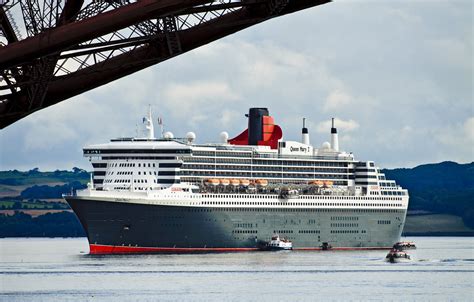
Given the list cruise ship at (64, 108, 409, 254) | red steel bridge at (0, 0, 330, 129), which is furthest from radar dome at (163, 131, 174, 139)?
red steel bridge at (0, 0, 330, 129)

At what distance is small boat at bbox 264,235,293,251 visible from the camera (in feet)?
401

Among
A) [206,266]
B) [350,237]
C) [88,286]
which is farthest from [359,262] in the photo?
[88,286]

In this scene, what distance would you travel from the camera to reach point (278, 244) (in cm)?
12338

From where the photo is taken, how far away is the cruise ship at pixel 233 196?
383 ft

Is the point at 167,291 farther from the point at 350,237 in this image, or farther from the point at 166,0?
the point at 350,237

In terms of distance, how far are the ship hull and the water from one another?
4.00 metres

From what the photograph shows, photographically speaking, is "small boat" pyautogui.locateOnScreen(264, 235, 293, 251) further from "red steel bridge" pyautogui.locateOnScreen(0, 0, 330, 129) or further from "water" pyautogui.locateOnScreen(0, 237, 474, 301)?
"red steel bridge" pyautogui.locateOnScreen(0, 0, 330, 129)

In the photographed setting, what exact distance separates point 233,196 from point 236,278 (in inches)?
1686

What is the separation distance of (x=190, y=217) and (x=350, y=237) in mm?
20587

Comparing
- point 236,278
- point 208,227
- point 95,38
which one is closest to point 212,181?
point 208,227

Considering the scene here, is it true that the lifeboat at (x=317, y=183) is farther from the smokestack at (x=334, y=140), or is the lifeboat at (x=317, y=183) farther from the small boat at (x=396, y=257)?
the small boat at (x=396, y=257)

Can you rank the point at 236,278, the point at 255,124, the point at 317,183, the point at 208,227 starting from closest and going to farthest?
the point at 236,278 < the point at 208,227 < the point at 317,183 < the point at 255,124

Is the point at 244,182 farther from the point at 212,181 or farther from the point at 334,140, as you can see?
the point at 334,140

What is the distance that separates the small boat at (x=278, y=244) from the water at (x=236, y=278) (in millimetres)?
5138
